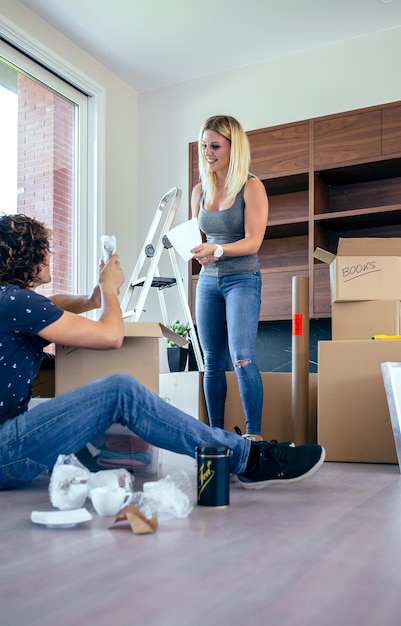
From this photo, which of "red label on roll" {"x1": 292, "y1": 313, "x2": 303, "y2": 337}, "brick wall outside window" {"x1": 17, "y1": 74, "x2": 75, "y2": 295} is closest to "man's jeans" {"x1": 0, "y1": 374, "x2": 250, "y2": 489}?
"red label on roll" {"x1": 292, "y1": 313, "x2": 303, "y2": 337}

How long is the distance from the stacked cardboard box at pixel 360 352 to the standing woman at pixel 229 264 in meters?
0.32

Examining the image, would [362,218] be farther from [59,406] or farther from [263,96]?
[59,406]

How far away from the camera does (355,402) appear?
8.32ft

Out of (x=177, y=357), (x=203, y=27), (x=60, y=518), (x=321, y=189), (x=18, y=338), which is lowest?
(x=60, y=518)

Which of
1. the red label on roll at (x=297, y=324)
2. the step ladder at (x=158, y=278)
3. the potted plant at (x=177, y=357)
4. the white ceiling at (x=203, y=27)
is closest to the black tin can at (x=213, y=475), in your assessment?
the red label on roll at (x=297, y=324)

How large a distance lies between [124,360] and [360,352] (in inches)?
38.0

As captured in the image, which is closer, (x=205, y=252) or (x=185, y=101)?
(x=205, y=252)

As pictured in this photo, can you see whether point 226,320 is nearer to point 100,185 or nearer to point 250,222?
point 250,222

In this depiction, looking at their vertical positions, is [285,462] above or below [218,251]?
below

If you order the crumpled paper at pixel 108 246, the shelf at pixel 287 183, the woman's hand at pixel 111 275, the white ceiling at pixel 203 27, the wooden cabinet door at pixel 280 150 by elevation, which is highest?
the white ceiling at pixel 203 27

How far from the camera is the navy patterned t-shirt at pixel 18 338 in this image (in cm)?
161

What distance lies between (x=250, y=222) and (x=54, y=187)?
2.03 metres

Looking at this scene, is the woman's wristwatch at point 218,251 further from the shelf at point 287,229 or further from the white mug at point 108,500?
the shelf at point 287,229

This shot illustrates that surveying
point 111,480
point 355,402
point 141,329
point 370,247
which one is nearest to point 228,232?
point 370,247
